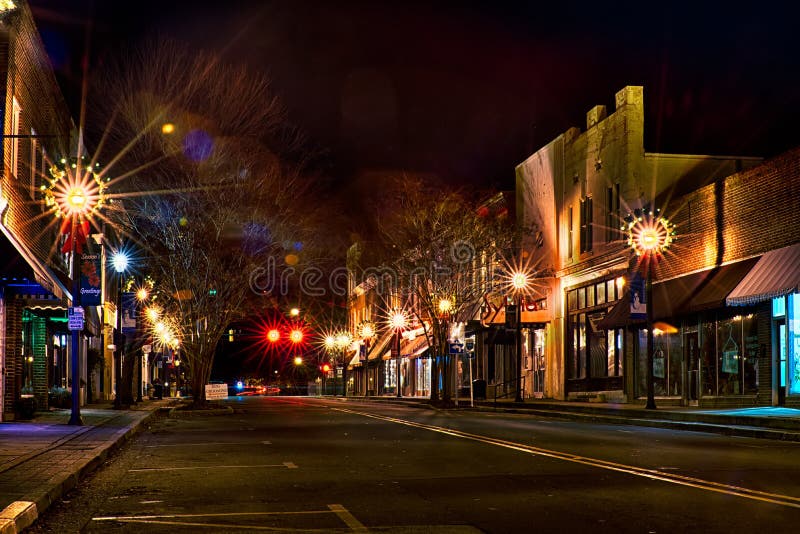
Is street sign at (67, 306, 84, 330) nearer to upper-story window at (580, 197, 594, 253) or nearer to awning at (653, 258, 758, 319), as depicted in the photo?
awning at (653, 258, 758, 319)

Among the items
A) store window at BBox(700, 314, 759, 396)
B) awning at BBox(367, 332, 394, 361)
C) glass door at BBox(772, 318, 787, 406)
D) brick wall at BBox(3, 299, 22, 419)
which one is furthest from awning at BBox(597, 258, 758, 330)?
awning at BBox(367, 332, 394, 361)

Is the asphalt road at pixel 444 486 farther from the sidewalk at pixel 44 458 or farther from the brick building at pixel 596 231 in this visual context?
the brick building at pixel 596 231

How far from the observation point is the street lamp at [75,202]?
22.4 metres

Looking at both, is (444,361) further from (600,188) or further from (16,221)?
(16,221)

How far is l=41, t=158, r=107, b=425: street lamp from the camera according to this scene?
22406mm

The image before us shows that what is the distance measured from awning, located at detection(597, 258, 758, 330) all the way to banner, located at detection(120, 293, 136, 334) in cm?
1674

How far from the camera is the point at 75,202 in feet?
72.7

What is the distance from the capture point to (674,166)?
123ft

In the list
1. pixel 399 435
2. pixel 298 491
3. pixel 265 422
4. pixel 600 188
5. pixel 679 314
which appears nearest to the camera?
pixel 298 491

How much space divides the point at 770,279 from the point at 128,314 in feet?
72.7

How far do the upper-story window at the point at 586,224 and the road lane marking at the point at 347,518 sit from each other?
1273 inches

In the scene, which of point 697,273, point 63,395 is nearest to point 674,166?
point 697,273

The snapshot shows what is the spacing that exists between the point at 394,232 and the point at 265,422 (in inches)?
642

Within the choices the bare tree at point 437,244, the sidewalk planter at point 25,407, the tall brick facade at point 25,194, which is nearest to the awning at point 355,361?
the bare tree at point 437,244
